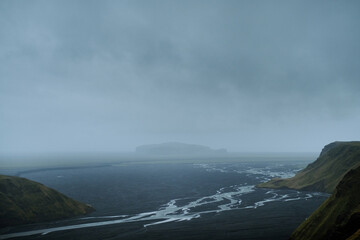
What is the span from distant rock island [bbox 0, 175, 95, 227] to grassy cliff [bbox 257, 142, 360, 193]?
4320 inches

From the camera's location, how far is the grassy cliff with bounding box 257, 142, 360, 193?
414 feet

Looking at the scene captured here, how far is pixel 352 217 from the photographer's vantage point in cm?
4788

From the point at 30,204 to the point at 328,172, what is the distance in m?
146

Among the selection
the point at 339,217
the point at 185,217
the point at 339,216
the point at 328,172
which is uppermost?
the point at 339,216

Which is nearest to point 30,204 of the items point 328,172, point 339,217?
point 339,217

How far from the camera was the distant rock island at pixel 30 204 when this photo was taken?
76562 millimetres

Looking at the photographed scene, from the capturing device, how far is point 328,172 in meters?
136

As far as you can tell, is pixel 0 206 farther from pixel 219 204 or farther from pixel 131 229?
pixel 219 204

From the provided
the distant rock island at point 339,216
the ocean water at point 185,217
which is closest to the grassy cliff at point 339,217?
the distant rock island at point 339,216

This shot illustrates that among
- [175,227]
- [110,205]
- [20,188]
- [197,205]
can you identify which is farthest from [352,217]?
[20,188]

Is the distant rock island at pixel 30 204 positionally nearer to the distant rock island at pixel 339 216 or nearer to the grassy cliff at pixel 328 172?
the distant rock island at pixel 339 216

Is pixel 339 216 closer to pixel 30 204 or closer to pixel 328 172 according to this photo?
pixel 30 204

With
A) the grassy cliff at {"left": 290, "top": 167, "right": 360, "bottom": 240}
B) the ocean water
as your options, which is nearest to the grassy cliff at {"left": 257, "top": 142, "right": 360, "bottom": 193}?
the ocean water

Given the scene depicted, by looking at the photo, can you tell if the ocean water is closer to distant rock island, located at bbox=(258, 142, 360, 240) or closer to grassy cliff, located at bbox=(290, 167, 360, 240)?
distant rock island, located at bbox=(258, 142, 360, 240)
